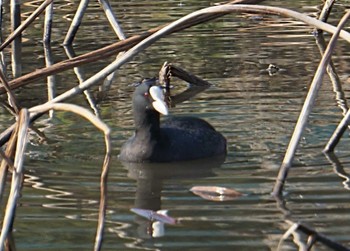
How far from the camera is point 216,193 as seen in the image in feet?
25.1

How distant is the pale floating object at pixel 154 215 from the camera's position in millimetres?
7018

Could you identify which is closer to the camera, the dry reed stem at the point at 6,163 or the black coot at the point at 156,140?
the dry reed stem at the point at 6,163

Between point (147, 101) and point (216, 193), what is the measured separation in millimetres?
1688

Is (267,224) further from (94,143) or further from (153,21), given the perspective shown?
(153,21)

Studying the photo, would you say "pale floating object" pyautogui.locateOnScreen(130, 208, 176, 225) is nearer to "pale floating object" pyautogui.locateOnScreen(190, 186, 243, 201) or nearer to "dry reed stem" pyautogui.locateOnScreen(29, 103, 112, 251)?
"pale floating object" pyautogui.locateOnScreen(190, 186, 243, 201)

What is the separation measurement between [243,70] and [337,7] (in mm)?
4748

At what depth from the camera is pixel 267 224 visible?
22.6ft

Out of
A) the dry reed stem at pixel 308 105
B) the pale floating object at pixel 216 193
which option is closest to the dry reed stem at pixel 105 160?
the dry reed stem at pixel 308 105

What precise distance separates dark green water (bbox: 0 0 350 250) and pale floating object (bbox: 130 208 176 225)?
5 centimetres

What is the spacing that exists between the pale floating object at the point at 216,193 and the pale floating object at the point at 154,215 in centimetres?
38

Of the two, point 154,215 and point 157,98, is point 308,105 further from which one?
point 157,98

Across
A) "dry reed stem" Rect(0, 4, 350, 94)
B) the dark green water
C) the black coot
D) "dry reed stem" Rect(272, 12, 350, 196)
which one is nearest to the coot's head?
the black coot

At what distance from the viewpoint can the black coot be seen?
9047mm

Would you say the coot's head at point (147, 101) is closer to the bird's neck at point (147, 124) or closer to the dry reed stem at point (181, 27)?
the bird's neck at point (147, 124)
